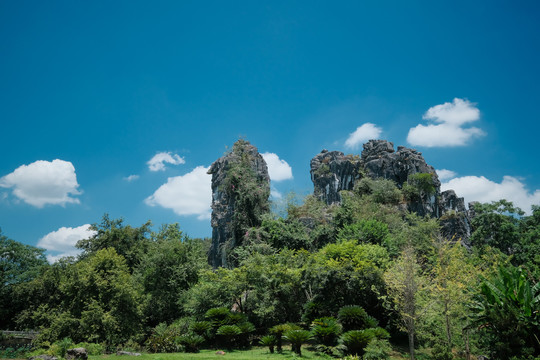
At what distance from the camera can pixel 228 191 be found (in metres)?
34.8

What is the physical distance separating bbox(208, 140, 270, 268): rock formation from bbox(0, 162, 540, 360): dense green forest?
164 centimetres

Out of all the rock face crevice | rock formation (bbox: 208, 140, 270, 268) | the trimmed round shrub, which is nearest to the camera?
the trimmed round shrub

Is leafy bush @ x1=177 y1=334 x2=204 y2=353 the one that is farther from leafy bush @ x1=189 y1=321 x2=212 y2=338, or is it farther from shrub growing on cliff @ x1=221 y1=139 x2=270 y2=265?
shrub growing on cliff @ x1=221 y1=139 x2=270 y2=265

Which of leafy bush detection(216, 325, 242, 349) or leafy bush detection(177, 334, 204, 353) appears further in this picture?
leafy bush detection(216, 325, 242, 349)

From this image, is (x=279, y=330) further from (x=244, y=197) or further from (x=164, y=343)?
(x=244, y=197)

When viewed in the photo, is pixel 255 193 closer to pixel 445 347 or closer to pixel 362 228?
pixel 362 228

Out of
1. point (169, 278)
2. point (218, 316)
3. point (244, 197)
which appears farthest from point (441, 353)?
point (244, 197)

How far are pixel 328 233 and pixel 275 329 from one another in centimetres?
1529

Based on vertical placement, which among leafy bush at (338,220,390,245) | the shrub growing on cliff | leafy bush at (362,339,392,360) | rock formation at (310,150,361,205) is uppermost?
rock formation at (310,150,361,205)

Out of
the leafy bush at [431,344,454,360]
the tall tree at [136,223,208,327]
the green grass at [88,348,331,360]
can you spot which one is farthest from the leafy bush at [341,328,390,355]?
the tall tree at [136,223,208,327]

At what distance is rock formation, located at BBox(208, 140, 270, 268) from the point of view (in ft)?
113

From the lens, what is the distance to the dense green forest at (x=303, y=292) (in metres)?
14.6

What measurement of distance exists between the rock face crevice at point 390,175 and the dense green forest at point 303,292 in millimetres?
12882

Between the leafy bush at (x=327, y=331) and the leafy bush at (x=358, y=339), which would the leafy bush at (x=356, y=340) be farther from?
the leafy bush at (x=327, y=331)
